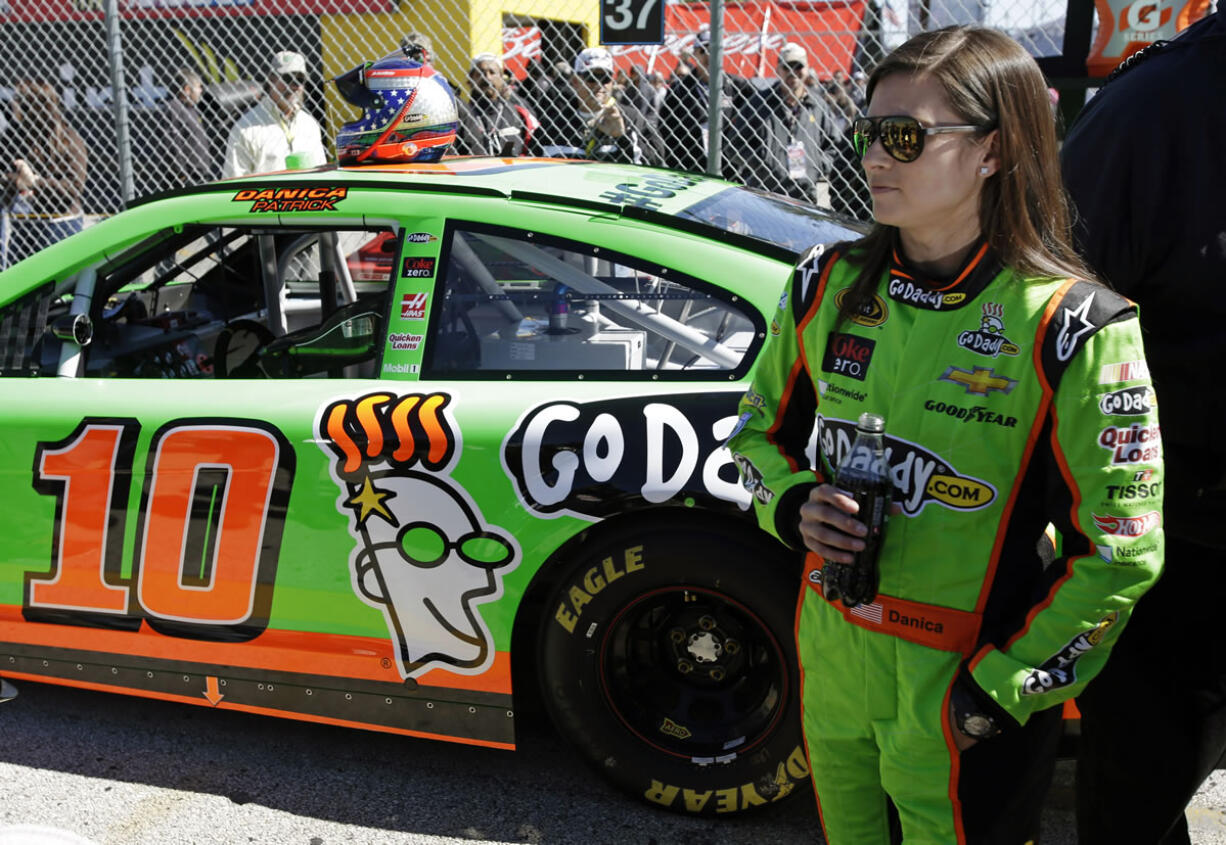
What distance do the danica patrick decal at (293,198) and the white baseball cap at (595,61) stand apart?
12.5 ft

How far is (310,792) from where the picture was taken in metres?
3.17

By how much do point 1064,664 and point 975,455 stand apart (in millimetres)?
302

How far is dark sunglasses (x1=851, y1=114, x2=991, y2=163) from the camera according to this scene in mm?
1647

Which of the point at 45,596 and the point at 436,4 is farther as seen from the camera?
the point at 436,4

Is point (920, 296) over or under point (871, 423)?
over

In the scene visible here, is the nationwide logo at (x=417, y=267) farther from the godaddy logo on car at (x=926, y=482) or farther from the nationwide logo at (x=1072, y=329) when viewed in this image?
the nationwide logo at (x=1072, y=329)

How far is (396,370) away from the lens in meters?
3.02

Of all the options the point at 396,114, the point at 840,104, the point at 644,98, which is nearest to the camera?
the point at 396,114

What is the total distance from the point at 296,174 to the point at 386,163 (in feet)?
1.06

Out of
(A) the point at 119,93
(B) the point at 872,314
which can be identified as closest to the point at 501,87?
(A) the point at 119,93

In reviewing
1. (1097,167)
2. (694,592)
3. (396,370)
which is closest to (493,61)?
(396,370)

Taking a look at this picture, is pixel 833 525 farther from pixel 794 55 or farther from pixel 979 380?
pixel 794 55

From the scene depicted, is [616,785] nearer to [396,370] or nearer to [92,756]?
[396,370]

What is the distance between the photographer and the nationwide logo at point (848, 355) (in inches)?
69.4
